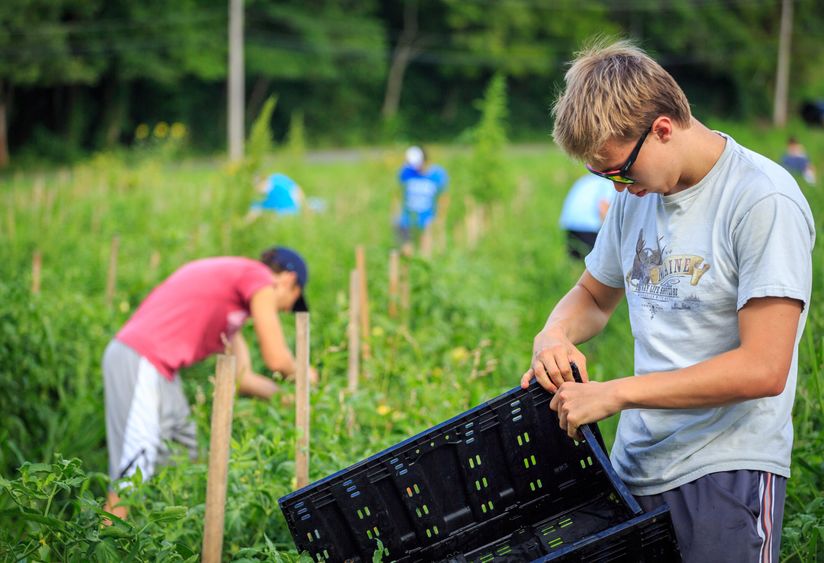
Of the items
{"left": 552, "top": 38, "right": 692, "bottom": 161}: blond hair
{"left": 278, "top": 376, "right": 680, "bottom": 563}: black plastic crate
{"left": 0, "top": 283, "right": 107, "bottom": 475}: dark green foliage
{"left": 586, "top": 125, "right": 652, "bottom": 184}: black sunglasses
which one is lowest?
{"left": 0, "top": 283, "right": 107, "bottom": 475}: dark green foliage

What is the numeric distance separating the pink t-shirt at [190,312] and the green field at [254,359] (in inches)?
12.4

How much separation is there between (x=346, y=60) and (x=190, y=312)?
36000 millimetres

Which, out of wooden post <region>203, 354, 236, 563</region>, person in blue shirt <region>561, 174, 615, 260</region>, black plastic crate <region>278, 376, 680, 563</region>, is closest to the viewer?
black plastic crate <region>278, 376, 680, 563</region>

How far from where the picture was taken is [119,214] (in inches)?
411

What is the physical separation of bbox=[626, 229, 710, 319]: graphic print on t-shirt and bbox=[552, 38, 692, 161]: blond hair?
30 centimetres

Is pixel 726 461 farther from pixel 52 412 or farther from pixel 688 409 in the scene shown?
pixel 52 412

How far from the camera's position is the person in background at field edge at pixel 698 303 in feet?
6.54

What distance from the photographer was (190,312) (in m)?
4.36

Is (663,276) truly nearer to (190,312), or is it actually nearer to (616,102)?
(616,102)

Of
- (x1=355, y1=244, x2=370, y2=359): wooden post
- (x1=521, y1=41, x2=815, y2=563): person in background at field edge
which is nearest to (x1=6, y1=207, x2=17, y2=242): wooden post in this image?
(x1=355, y1=244, x2=370, y2=359): wooden post

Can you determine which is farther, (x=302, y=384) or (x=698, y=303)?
(x=302, y=384)

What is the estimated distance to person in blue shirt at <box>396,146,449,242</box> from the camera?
10.2m

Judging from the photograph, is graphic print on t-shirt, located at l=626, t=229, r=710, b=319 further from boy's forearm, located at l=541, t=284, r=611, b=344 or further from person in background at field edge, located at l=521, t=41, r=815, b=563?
boy's forearm, located at l=541, t=284, r=611, b=344

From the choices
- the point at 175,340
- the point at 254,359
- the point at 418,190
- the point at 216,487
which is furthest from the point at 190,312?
the point at 418,190
